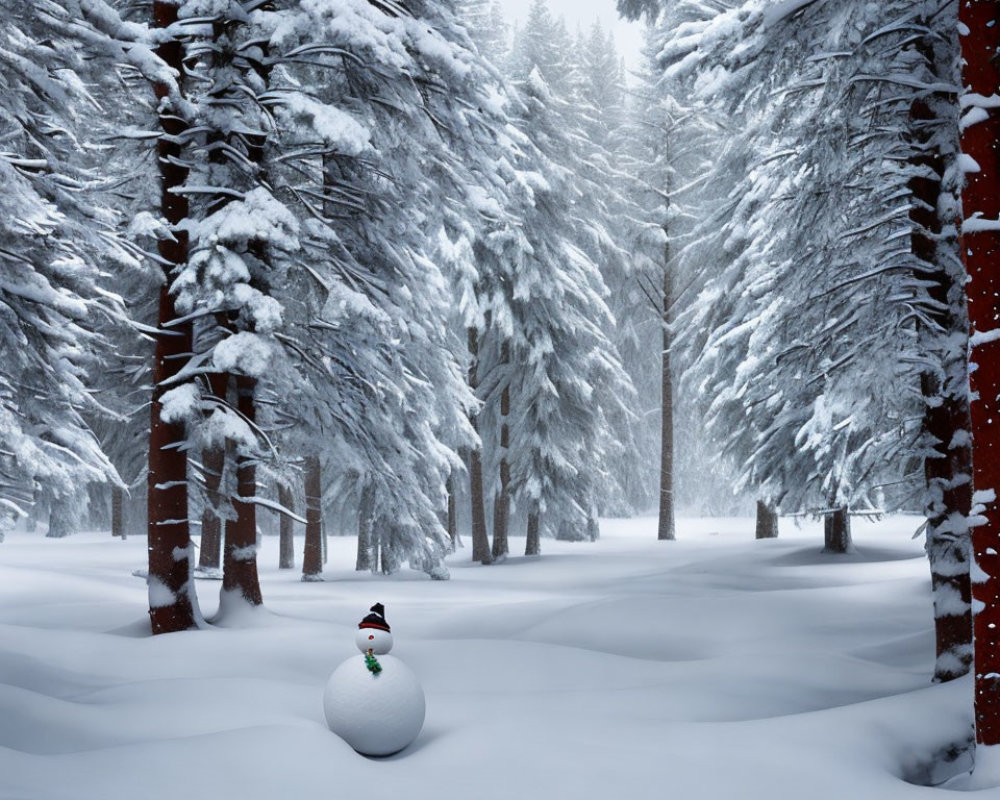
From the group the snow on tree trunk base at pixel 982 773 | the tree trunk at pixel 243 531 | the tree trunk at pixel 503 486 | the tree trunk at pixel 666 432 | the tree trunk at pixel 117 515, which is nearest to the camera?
the snow on tree trunk base at pixel 982 773

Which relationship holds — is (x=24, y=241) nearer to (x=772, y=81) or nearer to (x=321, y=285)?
(x=321, y=285)

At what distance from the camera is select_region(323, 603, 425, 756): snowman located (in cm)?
628

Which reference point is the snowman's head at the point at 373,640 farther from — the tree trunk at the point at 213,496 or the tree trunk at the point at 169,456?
the tree trunk at the point at 169,456

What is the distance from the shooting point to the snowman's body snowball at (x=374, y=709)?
6281 millimetres

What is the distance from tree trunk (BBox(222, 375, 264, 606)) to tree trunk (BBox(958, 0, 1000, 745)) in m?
7.97

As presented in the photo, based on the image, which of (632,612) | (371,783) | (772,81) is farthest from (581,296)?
(371,783)

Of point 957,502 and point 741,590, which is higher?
point 957,502

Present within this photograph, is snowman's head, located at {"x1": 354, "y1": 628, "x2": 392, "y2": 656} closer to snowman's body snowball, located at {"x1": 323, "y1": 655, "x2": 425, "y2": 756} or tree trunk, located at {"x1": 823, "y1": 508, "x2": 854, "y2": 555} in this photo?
snowman's body snowball, located at {"x1": 323, "y1": 655, "x2": 425, "y2": 756}

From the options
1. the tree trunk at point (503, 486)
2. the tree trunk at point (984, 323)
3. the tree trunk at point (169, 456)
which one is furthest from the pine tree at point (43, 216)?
the tree trunk at point (503, 486)

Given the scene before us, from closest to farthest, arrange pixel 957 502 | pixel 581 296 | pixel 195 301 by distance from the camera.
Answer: pixel 957 502 < pixel 195 301 < pixel 581 296

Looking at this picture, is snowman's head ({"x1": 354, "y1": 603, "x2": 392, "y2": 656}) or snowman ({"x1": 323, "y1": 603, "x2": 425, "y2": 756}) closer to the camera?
snowman ({"x1": 323, "y1": 603, "x2": 425, "y2": 756})

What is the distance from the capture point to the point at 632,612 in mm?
11617

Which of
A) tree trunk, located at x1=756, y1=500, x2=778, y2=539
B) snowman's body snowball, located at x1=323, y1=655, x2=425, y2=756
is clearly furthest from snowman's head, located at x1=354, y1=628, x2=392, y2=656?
tree trunk, located at x1=756, y1=500, x2=778, y2=539

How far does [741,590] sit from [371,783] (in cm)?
1056
